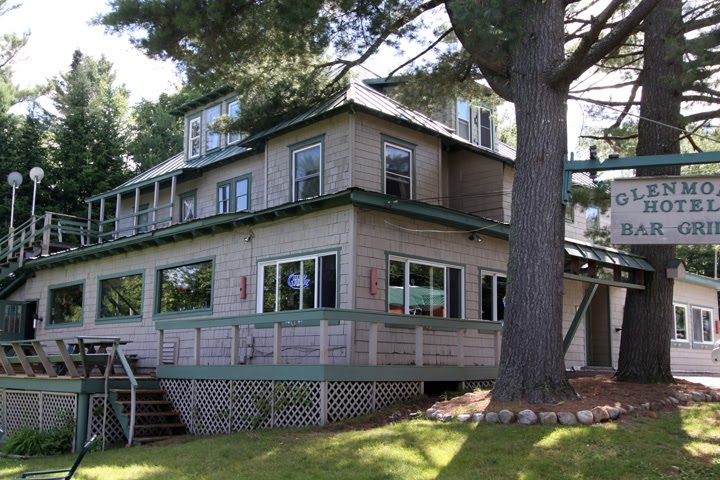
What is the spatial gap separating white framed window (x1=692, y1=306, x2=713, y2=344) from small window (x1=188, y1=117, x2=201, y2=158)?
17110 millimetres

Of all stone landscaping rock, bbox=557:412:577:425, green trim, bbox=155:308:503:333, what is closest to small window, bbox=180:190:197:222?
green trim, bbox=155:308:503:333

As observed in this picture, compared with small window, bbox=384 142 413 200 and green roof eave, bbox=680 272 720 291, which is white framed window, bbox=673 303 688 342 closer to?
green roof eave, bbox=680 272 720 291

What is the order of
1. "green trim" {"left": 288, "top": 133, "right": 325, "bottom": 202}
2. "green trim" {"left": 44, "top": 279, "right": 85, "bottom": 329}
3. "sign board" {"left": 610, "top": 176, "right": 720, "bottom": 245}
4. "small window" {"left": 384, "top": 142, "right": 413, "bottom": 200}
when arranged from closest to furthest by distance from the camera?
1. "sign board" {"left": 610, "top": 176, "right": 720, "bottom": 245}
2. "green trim" {"left": 288, "top": 133, "right": 325, "bottom": 202}
3. "small window" {"left": 384, "top": 142, "right": 413, "bottom": 200}
4. "green trim" {"left": 44, "top": 279, "right": 85, "bottom": 329}

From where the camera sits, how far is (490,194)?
16.5m

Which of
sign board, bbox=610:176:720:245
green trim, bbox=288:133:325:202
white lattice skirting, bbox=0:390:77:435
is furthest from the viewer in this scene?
green trim, bbox=288:133:325:202

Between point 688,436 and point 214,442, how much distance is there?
6.37m

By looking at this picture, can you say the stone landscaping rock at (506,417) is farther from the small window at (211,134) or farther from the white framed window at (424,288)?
the small window at (211,134)

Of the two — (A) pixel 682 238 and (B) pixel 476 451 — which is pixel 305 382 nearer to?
(B) pixel 476 451

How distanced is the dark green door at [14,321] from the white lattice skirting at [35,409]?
7.55m

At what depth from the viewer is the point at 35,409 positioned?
13906mm

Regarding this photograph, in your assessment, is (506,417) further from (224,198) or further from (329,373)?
(224,198)

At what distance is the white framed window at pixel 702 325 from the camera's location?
2331cm

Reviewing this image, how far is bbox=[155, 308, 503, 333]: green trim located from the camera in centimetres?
1066

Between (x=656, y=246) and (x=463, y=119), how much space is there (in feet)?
→ 20.3
